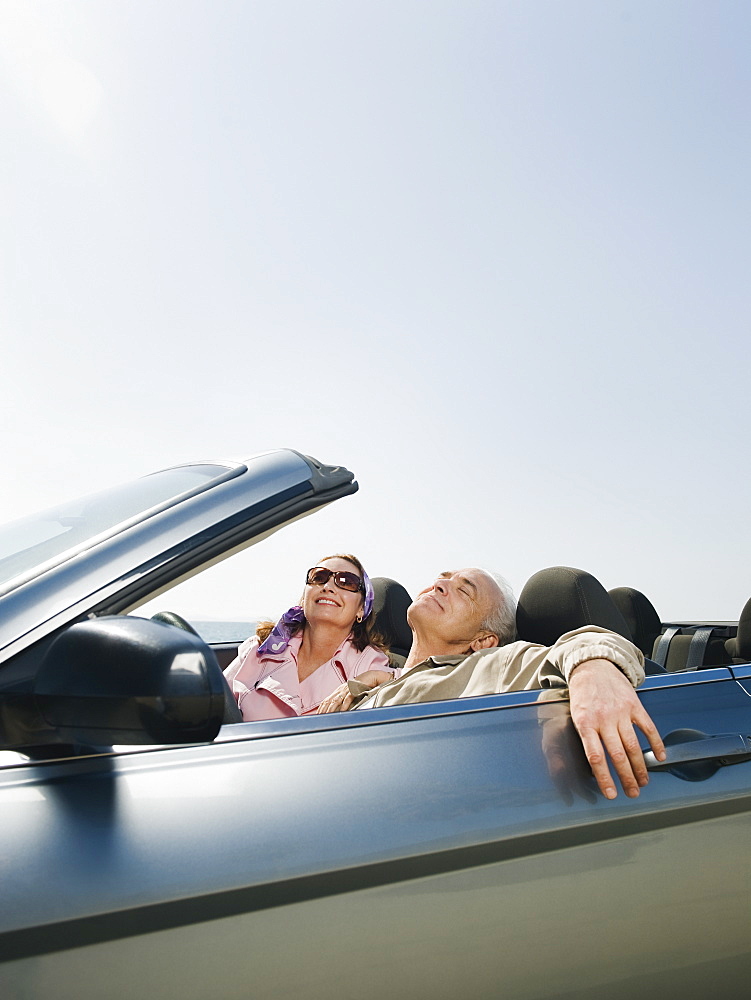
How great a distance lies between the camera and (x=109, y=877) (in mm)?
1061

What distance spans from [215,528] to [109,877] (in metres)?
0.56

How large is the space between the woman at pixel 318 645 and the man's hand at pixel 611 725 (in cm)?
Answer: 141

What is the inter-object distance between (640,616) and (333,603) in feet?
8.24

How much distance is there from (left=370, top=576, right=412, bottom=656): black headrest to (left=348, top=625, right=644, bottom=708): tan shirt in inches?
32.5

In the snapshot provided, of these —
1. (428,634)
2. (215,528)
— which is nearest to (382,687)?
(428,634)

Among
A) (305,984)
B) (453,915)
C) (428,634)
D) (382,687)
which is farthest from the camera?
(428,634)

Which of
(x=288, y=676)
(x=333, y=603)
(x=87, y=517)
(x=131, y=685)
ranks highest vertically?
(x=87, y=517)

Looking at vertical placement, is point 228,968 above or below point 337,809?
below

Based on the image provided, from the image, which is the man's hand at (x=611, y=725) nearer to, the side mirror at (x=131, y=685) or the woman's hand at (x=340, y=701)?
the side mirror at (x=131, y=685)

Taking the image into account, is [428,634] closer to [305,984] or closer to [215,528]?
[215,528]

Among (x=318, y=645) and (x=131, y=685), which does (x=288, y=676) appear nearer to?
(x=318, y=645)

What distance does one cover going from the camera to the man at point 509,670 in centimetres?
146

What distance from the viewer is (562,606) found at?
7.55ft

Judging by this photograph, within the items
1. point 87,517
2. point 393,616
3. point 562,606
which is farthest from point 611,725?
point 393,616
